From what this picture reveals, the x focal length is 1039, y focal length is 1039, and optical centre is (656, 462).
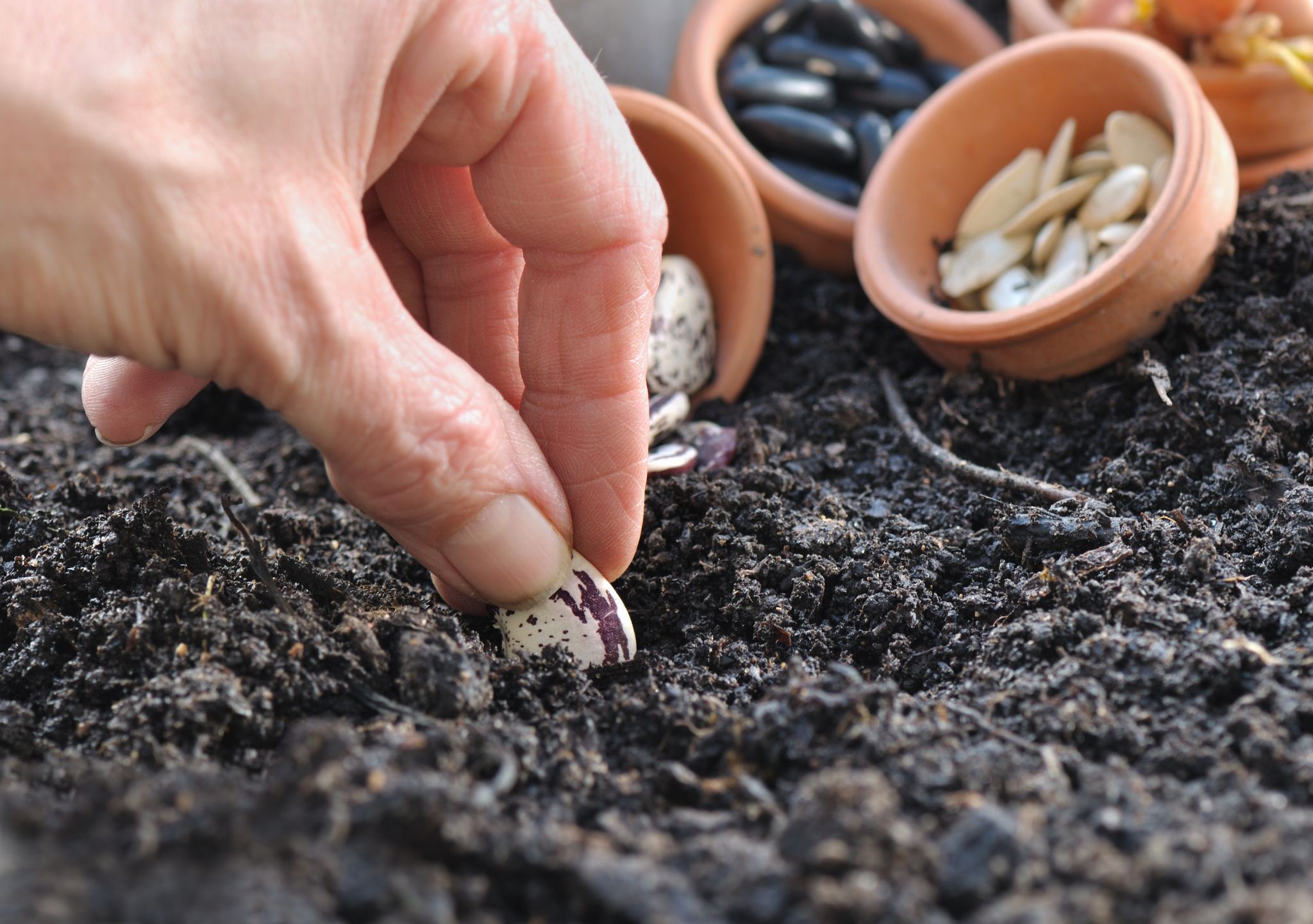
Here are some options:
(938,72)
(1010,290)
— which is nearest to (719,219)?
(1010,290)

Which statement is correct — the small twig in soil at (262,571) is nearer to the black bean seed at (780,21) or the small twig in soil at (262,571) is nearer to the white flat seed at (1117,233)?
the white flat seed at (1117,233)

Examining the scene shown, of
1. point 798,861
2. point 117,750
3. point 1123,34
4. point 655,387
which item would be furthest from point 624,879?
point 1123,34

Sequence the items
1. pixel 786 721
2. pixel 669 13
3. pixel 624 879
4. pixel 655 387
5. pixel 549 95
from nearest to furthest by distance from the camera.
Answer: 1. pixel 624 879
2. pixel 786 721
3. pixel 549 95
4. pixel 655 387
5. pixel 669 13

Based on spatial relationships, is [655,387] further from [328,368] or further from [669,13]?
[669,13]

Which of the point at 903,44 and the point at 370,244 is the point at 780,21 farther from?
the point at 370,244

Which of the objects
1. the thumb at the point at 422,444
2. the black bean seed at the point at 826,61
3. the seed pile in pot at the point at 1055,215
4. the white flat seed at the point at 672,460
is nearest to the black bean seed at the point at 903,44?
the black bean seed at the point at 826,61
